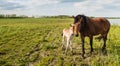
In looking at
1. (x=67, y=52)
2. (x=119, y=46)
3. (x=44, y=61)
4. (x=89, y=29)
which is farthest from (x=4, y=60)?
(x=119, y=46)

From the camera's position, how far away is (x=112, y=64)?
8.34 meters

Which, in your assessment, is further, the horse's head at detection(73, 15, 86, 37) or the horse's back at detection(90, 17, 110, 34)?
the horse's back at detection(90, 17, 110, 34)

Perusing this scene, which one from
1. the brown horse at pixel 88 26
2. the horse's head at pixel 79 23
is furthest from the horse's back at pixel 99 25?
the horse's head at pixel 79 23

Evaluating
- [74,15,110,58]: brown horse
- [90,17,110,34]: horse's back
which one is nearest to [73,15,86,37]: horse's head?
[74,15,110,58]: brown horse

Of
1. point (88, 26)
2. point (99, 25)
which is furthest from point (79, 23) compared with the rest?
point (99, 25)

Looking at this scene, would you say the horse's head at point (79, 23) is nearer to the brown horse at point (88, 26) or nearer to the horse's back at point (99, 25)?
the brown horse at point (88, 26)

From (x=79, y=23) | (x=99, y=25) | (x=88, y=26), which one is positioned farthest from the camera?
(x=99, y=25)

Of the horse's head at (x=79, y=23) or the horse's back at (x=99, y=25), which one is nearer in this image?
the horse's head at (x=79, y=23)

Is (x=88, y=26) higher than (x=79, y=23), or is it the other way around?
(x=79, y=23)

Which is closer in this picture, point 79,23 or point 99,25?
point 79,23

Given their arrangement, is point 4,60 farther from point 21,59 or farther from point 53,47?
point 53,47

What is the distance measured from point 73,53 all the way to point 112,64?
2728 millimetres

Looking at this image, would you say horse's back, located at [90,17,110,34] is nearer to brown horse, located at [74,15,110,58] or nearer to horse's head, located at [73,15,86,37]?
brown horse, located at [74,15,110,58]

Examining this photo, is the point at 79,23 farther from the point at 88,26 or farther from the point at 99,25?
the point at 99,25
